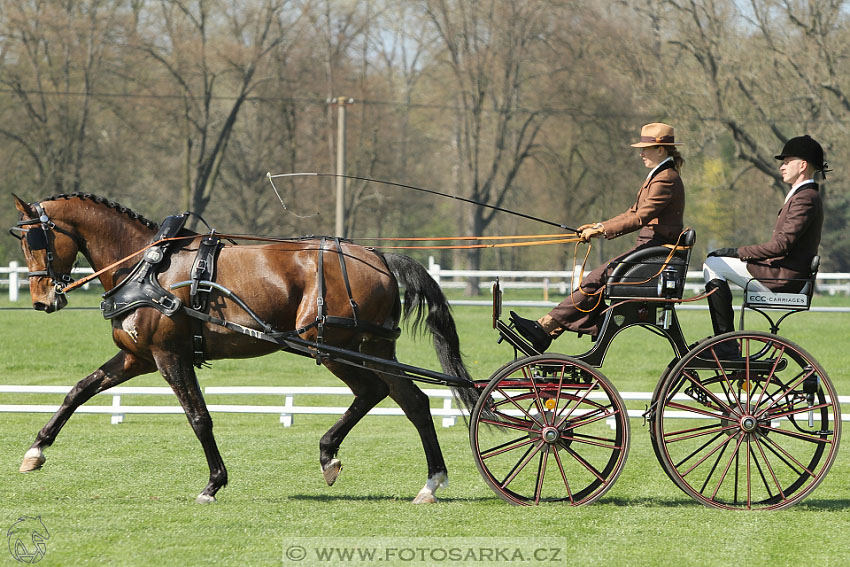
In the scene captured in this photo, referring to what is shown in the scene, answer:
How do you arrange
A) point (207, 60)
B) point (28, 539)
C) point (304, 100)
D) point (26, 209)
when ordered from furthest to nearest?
point (304, 100) → point (207, 60) → point (26, 209) → point (28, 539)

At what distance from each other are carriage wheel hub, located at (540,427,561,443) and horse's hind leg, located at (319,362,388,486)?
1.35 m

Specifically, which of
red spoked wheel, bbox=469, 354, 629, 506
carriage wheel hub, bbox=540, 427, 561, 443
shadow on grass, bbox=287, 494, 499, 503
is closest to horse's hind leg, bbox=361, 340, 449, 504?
shadow on grass, bbox=287, 494, 499, 503

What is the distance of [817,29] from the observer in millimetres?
28875

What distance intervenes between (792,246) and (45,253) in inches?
183

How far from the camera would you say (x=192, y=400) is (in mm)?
6723

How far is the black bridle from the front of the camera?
6.81 metres

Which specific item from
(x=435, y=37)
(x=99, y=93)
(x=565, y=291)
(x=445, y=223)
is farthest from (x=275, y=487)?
(x=445, y=223)

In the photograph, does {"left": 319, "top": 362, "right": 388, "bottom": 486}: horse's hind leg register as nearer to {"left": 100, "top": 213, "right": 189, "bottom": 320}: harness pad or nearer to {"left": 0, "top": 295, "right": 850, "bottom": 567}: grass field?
{"left": 0, "top": 295, "right": 850, "bottom": 567}: grass field

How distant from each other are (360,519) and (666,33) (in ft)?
94.2

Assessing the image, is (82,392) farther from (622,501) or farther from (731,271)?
(731,271)

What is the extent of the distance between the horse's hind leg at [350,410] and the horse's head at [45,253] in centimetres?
188

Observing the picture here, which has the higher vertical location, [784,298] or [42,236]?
[42,236]

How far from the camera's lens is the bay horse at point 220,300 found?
6.70 meters

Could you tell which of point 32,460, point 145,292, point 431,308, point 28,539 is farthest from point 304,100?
point 28,539
